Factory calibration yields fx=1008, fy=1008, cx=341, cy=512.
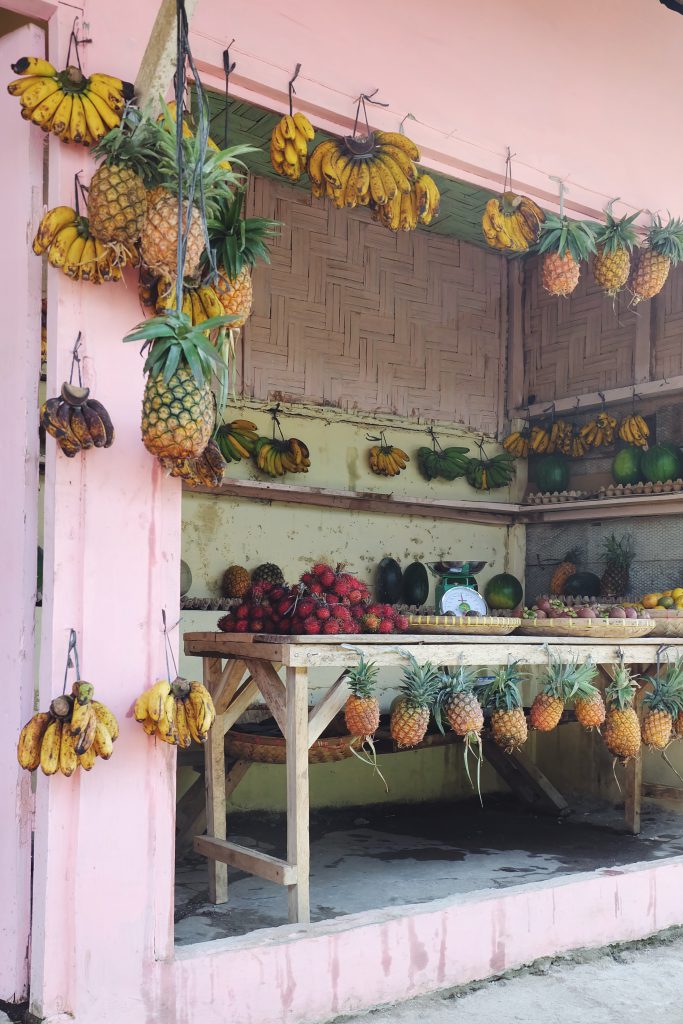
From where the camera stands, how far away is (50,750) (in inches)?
115

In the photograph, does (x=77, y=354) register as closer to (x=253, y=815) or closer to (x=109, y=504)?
(x=109, y=504)

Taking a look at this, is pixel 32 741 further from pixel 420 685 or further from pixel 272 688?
pixel 420 685

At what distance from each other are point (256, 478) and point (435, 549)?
5.66 feet

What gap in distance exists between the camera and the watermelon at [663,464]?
7.25 meters

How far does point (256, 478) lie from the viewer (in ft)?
23.3

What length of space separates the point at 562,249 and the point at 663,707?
2407mm

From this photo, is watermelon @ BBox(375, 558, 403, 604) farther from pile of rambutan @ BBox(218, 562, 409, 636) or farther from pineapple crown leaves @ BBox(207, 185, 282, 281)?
Answer: pineapple crown leaves @ BBox(207, 185, 282, 281)

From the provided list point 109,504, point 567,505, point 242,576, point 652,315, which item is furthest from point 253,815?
point 652,315

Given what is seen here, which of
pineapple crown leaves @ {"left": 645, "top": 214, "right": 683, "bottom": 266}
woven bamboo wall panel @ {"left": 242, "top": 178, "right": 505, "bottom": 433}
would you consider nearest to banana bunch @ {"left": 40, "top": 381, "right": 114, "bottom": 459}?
pineapple crown leaves @ {"left": 645, "top": 214, "right": 683, "bottom": 266}

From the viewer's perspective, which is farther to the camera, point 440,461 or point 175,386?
point 440,461

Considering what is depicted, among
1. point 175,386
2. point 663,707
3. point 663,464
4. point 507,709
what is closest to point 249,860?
point 507,709

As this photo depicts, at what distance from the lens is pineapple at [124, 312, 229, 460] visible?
2865 mm

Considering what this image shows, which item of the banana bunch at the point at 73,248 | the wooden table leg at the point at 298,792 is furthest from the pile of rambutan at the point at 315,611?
the banana bunch at the point at 73,248

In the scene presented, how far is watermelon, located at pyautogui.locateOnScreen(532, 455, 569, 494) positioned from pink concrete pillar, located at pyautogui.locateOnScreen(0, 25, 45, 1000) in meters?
5.60
